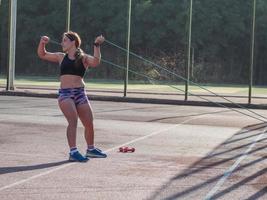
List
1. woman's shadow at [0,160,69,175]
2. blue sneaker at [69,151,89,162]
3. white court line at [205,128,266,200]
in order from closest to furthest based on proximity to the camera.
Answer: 1. white court line at [205,128,266,200]
2. woman's shadow at [0,160,69,175]
3. blue sneaker at [69,151,89,162]

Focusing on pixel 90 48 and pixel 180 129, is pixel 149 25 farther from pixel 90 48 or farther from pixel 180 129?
pixel 180 129

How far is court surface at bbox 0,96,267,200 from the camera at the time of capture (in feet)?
24.0

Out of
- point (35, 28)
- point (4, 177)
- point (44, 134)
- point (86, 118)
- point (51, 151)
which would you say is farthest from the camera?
point (35, 28)

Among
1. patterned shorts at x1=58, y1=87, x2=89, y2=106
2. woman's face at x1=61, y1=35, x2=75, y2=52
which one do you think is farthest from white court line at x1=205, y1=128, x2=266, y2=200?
woman's face at x1=61, y1=35, x2=75, y2=52

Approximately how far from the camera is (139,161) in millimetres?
9516

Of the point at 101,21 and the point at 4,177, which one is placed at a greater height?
the point at 101,21

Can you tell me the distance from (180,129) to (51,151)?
193 inches

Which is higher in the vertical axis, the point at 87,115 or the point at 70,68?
the point at 70,68

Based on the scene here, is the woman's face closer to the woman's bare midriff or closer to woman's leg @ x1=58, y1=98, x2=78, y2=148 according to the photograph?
the woman's bare midriff

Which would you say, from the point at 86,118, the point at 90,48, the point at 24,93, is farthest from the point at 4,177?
the point at 90,48

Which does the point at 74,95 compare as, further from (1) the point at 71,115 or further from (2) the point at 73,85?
(1) the point at 71,115

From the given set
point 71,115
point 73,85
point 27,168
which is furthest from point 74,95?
point 27,168

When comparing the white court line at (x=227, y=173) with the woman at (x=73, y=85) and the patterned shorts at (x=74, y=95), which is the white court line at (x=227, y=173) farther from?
the patterned shorts at (x=74, y=95)

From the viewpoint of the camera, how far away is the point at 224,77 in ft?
169
